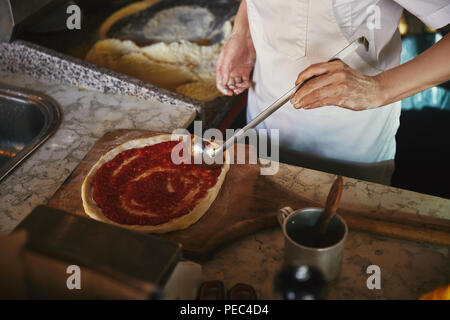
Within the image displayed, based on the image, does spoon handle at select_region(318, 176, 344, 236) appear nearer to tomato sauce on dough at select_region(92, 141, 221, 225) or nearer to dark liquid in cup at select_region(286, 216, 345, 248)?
dark liquid in cup at select_region(286, 216, 345, 248)

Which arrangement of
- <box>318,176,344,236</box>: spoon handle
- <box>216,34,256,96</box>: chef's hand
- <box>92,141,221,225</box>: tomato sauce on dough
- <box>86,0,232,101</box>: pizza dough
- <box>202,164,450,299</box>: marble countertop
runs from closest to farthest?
<box>318,176,344,236</box>: spoon handle < <box>202,164,450,299</box>: marble countertop < <box>92,141,221,225</box>: tomato sauce on dough < <box>216,34,256,96</box>: chef's hand < <box>86,0,232,101</box>: pizza dough

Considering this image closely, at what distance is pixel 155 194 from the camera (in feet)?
4.84

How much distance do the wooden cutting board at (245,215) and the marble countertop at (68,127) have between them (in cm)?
9

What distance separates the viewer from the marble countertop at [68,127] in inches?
57.9

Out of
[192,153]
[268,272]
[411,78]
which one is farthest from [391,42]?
[268,272]

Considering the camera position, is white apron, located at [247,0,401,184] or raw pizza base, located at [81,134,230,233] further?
white apron, located at [247,0,401,184]

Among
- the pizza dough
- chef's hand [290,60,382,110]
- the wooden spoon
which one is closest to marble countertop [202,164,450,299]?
the wooden spoon

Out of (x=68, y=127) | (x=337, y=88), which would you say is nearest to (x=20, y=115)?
(x=68, y=127)

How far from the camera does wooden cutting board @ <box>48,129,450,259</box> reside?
1.23 meters

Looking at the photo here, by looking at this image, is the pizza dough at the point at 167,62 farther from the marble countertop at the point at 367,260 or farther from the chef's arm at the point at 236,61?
the marble countertop at the point at 367,260

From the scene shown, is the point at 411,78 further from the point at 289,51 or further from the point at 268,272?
the point at 268,272

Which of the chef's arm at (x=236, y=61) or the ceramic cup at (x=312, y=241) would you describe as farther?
the chef's arm at (x=236, y=61)

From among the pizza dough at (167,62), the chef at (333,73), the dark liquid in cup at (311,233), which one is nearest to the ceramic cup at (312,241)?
the dark liquid in cup at (311,233)
